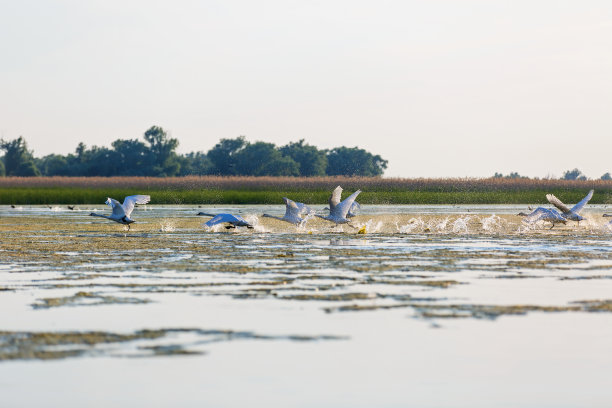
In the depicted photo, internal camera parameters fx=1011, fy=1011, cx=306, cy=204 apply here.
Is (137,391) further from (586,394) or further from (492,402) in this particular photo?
(586,394)

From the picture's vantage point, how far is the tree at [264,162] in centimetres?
11025

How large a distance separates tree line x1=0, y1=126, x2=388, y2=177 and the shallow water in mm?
91429

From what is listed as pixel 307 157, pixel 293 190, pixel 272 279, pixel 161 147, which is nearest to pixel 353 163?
pixel 307 157

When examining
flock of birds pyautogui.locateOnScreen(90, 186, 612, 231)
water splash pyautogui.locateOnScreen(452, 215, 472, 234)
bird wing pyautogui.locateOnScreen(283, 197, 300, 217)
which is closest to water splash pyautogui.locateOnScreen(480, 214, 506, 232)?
water splash pyautogui.locateOnScreen(452, 215, 472, 234)

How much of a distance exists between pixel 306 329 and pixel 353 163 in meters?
116

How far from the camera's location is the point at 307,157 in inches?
4631

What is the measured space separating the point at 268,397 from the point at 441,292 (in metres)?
5.67

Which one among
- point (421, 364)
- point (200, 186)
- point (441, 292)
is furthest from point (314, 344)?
point (200, 186)

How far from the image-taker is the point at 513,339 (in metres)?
9.04

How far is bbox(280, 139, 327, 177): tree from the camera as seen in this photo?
Answer: 11594cm

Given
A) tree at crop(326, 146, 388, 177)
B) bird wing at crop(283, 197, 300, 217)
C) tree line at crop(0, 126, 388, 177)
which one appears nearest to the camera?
bird wing at crop(283, 197, 300, 217)

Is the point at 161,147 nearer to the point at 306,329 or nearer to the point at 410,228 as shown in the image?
the point at 410,228

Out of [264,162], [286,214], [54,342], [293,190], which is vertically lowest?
[54,342]

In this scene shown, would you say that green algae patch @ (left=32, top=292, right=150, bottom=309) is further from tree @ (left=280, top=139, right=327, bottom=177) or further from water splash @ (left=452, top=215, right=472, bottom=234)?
tree @ (left=280, top=139, right=327, bottom=177)
